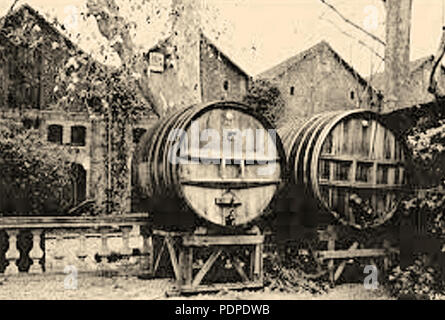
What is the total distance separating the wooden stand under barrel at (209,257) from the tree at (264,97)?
2099 cm

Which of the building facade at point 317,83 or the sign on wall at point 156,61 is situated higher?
the building facade at point 317,83

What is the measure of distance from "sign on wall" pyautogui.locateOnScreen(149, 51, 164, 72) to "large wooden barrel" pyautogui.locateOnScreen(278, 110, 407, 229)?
12.1 ft

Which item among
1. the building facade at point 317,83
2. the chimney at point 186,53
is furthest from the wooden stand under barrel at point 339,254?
the building facade at point 317,83

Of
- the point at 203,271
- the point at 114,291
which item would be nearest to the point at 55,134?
the point at 114,291

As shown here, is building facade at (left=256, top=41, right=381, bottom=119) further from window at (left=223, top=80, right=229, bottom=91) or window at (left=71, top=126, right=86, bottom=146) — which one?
window at (left=71, top=126, right=86, bottom=146)

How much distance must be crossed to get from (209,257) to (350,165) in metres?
2.26

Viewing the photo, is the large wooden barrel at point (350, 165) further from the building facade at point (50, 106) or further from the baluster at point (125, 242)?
the building facade at point (50, 106)

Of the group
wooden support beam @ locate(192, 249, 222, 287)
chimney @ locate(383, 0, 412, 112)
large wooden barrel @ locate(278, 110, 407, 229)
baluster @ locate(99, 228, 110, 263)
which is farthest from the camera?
chimney @ locate(383, 0, 412, 112)

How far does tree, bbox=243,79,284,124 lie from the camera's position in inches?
1102

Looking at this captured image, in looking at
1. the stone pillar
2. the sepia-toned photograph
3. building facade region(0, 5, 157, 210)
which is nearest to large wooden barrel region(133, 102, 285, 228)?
the sepia-toned photograph

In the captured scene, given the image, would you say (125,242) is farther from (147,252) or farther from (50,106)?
(50,106)

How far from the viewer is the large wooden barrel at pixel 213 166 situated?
21.5 feet

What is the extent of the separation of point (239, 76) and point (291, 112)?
3468mm

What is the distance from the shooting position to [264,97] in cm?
2825
